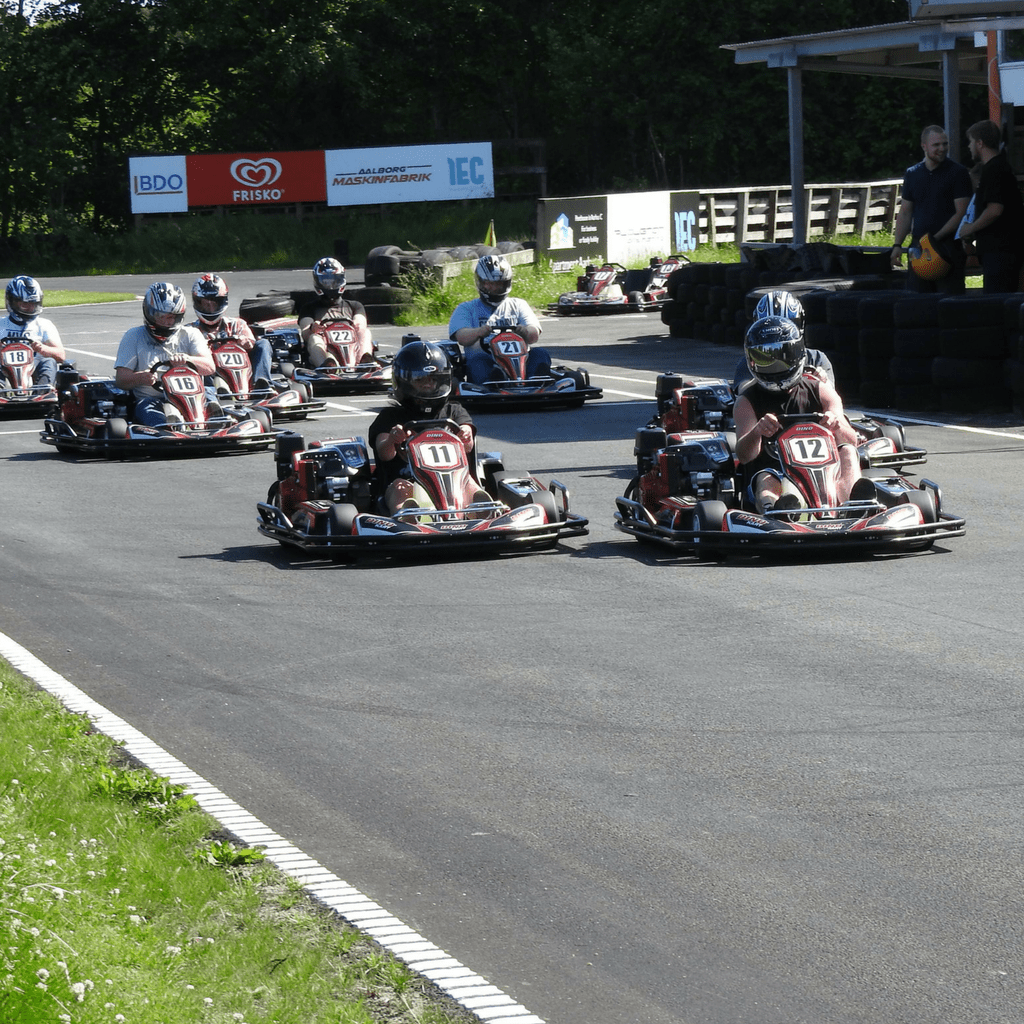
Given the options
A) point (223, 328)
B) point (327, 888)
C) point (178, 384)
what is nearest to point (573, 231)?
point (223, 328)

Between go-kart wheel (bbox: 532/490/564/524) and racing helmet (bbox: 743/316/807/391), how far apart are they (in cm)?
123

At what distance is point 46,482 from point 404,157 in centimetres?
3643

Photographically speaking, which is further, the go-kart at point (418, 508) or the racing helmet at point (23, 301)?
the racing helmet at point (23, 301)

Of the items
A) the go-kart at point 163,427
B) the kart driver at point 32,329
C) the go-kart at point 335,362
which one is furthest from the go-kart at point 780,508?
the kart driver at point 32,329

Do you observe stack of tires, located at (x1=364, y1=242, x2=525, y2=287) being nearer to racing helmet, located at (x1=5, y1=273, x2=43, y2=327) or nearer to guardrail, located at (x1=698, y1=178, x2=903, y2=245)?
guardrail, located at (x1=698, y1=178, x2=903, y2=245)

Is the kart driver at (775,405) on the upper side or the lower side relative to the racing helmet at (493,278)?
lower

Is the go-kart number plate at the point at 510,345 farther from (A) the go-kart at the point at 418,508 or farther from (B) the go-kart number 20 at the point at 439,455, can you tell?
(B) the go-kart number 20 at the point at 439,455

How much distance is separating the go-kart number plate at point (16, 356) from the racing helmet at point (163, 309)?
340 centimetres

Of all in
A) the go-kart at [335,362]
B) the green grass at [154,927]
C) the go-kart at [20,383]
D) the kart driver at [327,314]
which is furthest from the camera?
the kart driver at [327,314]

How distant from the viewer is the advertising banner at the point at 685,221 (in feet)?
110

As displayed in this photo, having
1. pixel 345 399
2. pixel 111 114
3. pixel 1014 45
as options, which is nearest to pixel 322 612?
pixel 345 399

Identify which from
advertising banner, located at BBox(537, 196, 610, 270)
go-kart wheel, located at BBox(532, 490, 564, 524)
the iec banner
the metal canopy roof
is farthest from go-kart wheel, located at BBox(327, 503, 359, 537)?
the iec banner

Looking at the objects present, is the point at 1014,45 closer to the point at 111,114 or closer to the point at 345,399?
the point at 345,399

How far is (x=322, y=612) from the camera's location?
310 inches
